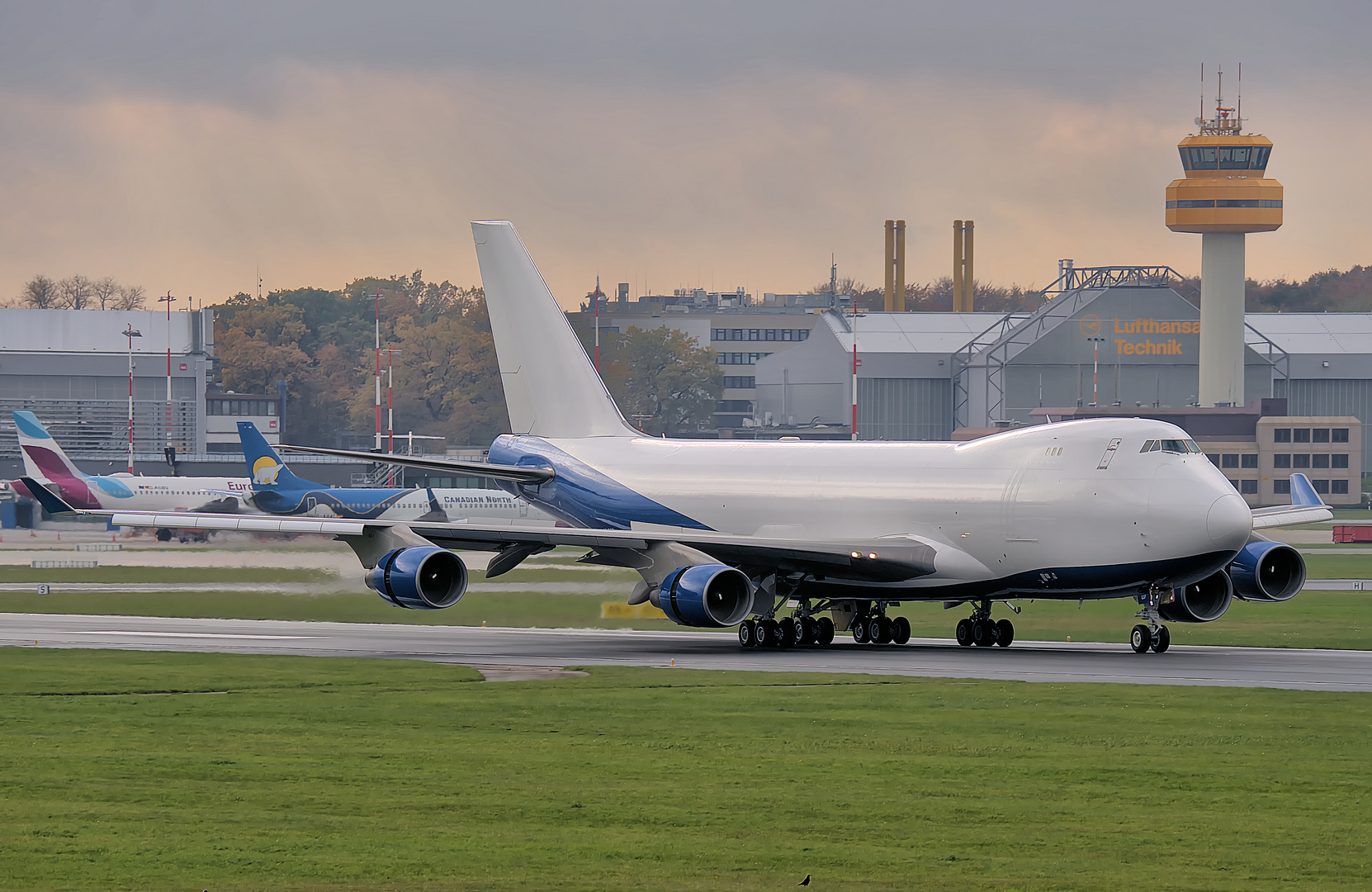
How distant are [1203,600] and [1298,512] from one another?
6213 mm

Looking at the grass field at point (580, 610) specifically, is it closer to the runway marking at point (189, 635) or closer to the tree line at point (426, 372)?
the runway marking at point (189, 635)

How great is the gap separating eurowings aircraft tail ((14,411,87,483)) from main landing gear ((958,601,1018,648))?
68067 millimetres

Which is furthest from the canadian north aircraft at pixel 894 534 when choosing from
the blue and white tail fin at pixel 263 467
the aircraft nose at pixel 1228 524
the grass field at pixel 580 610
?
the blue and white tail fin at pixel 263 467

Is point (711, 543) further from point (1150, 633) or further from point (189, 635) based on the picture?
point (189, 635)

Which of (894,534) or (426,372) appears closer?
(894,534)

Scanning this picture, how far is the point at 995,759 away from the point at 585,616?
26.8m

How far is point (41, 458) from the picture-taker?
97.9 metres

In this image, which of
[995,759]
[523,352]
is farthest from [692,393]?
[995,759]

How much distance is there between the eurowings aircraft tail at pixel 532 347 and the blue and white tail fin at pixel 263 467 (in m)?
53.0

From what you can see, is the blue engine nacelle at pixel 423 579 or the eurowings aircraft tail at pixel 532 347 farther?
the eurowings aircraft tail at pixel 532 347

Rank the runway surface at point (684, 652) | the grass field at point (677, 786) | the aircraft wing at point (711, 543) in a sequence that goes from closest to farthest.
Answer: the grass field at point (677, 786) < the runway surface at point (684, 652) < the aircraft wing at point (711, 543)

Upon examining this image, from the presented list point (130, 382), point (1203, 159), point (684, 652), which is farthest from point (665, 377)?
point (684, 652)

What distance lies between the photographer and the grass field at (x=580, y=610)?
4569 centimetres

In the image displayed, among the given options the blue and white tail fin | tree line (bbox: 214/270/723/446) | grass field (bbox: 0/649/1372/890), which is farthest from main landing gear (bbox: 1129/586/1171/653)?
tree line (bbox: 214/270/723/446)
